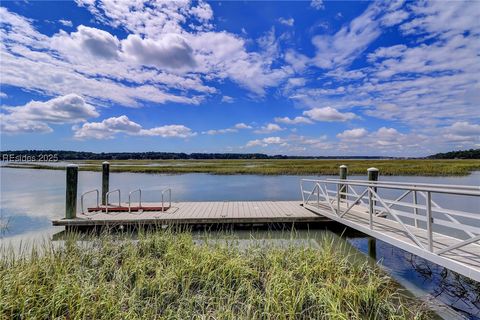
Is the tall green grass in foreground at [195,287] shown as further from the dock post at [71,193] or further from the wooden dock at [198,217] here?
the dock post at [71,193]

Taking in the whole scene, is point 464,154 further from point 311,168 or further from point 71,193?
point 71,193

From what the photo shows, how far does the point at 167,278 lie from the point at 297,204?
7.57 m

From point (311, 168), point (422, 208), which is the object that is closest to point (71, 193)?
point (422, 208)

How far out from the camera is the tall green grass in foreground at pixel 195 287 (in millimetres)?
3732

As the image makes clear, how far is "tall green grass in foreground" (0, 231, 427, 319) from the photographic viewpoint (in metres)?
3.73

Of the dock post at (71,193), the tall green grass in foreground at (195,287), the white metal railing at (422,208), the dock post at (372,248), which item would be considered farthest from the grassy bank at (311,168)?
the tall green grass in foreground at (195,287)

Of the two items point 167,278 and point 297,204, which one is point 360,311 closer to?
point 167,278

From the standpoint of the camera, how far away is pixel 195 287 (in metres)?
4.63

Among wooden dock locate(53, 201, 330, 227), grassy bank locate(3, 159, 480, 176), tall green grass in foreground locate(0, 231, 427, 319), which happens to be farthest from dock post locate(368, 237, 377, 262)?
grassy bank locate(3, 159, 480, 176)

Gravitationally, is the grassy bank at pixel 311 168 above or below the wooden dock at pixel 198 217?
above

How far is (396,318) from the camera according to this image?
3.83 metres

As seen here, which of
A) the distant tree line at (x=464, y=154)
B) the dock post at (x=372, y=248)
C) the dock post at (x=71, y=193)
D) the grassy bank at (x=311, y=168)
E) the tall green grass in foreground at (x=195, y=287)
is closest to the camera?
the tall green grass in foreground at (x=195, y=287)

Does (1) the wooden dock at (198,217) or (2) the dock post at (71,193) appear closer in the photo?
(1) the wooden dock at (198,217)

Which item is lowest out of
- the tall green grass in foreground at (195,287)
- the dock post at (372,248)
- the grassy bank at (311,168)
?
the dock post at (372,248)
